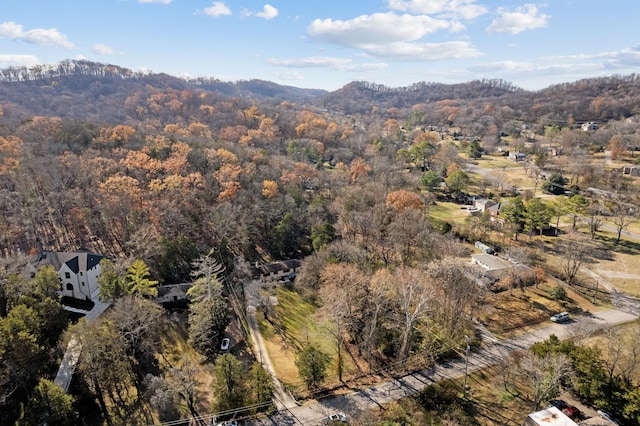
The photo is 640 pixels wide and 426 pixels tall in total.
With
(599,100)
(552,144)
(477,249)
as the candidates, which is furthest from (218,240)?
(599,100)

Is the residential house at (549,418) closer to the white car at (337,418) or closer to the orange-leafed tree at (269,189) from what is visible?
the white car at (337,418)

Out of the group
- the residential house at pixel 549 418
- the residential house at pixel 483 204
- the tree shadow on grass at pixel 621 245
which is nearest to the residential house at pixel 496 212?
the residential house at pixel 483 204

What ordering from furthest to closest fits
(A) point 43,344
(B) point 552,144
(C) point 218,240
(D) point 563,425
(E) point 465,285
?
(B) point 552,144 → (C) point 218,240 → (E) point 465,285 → (A) point 43,344 → (D) point 563,425

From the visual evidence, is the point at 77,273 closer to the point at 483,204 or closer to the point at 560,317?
the point at 560,317

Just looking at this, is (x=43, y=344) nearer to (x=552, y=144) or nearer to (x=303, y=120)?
(x=303, y=120)

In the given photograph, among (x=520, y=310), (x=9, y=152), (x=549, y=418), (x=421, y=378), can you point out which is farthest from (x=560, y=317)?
(x=9, y=152)

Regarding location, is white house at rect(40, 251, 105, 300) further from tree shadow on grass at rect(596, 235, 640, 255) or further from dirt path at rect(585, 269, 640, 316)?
tree shadow on grass at rect(596, 235, 640, 255)

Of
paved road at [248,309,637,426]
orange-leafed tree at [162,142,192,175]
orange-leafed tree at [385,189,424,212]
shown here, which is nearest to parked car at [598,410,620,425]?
paved road at [248,309,637,426]
